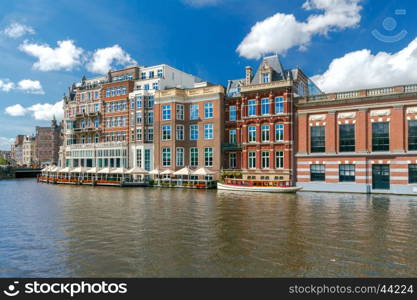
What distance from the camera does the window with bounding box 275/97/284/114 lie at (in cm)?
4834

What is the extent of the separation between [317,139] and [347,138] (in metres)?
4.02

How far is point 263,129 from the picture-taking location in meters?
50.0

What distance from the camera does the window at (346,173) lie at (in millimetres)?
43469

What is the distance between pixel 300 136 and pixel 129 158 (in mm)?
34415

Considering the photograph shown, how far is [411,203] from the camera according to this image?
3209 cm

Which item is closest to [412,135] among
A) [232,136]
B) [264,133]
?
[264,133]

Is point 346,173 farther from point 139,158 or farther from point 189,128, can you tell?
point 139,158

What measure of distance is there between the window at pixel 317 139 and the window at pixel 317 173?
92.3 inches

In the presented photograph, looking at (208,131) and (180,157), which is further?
(180,157)

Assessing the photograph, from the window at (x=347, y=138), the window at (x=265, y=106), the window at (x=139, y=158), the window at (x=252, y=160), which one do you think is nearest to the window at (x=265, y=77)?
the window at (x=265, y=106)

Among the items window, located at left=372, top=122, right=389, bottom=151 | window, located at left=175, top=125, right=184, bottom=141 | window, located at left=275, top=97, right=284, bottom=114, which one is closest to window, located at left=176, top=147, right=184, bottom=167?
window, located at left=175, top=125, right=184, bottom=141

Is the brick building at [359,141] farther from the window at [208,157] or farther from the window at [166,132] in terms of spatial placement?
Answer: the window at [166,132]

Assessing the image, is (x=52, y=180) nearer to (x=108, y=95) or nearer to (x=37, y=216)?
(x=108, y=95)

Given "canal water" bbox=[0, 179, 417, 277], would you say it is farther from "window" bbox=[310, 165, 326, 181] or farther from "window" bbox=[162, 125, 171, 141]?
"window" bbox=[162, 125, 171, 141]
